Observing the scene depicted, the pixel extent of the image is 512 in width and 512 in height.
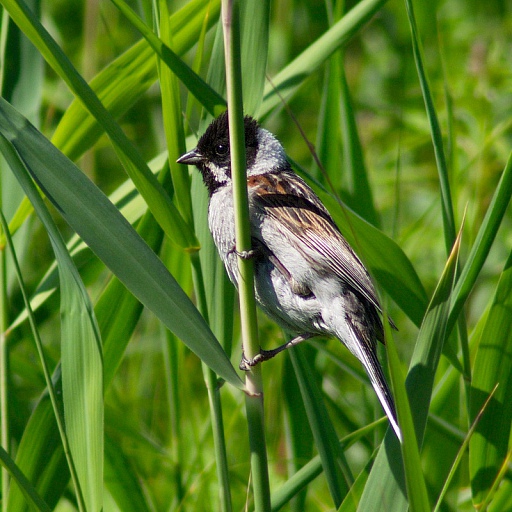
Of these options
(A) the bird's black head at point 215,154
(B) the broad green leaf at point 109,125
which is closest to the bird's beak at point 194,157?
(A) the bird's black head at point 215,154

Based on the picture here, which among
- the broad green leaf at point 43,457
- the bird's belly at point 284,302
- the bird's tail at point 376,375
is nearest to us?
the bird's tail at point 376,375

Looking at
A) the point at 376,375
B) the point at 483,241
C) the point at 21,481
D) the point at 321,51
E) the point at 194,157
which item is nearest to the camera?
the point at 21,481

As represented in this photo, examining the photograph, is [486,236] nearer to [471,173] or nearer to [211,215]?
[211,215]

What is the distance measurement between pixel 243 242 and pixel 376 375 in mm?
515

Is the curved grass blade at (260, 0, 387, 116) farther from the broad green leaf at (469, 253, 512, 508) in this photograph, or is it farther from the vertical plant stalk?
the broad green leaf at (469, 253, 512, 508)

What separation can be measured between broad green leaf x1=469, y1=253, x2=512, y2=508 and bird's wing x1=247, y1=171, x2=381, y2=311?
32cm

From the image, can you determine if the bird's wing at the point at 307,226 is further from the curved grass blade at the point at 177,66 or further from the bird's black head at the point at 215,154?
the curved grass blade at the point at 177,66

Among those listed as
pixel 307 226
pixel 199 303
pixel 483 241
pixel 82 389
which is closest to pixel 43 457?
pixel 82 389

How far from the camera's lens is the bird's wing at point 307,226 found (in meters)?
1.87

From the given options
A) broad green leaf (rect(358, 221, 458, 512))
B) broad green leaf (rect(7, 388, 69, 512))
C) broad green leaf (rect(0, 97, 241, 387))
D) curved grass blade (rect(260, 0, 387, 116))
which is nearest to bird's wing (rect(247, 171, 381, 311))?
curved grass blade (rect(260, 0, 387, 116))

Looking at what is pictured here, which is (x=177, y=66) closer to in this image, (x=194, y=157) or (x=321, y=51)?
(x=321, y=51)

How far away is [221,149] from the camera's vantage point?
2227 millimetres

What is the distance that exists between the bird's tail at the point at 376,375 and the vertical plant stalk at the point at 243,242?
27 centimetres

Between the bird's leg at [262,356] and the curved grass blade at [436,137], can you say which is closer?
the bird's leg at [262,356]
